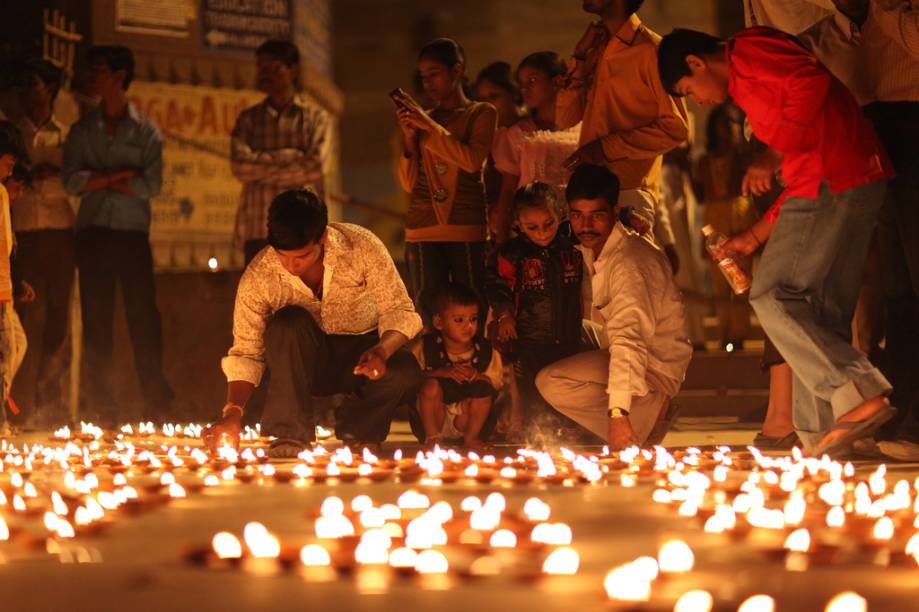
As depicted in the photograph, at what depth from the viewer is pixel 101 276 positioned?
313 inches

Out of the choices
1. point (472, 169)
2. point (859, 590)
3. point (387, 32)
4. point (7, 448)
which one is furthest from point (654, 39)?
point (387, 32)

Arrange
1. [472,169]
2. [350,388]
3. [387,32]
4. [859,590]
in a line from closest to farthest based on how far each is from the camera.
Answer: [859,590], [350,388], [472,169], [387,32]

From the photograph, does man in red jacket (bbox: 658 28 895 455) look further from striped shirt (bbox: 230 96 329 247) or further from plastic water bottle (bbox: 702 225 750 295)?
striped shirt (bbox: 230 96 329 247)

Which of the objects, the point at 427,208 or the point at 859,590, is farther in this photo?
the point at 427,208

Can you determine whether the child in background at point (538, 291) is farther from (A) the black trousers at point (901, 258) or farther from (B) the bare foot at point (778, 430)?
(A) the black trousers at point (901, 258)

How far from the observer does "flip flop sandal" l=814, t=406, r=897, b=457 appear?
15.4ft

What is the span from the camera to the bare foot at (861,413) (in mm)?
4695

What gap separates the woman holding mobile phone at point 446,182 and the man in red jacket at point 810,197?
1.57m

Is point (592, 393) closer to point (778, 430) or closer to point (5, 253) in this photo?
point (778, 430)

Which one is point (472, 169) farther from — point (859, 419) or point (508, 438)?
point (859, 419)

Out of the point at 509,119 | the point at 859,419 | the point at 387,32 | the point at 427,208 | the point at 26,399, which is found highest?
the point at 387,32

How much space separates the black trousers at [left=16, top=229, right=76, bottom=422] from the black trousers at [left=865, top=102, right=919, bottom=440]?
4859mm

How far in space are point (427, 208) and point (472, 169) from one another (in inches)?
13.0

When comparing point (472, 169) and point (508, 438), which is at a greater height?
point (472, 169)
